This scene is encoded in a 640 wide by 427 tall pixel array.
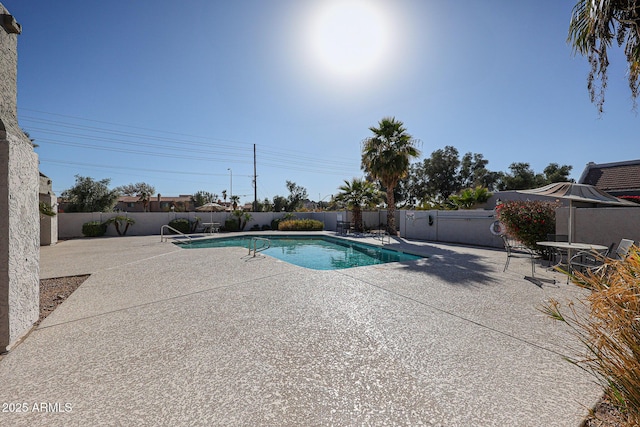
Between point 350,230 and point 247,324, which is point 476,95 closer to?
point 350,230

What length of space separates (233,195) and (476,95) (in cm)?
4004

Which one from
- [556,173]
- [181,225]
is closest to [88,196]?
[181,225]

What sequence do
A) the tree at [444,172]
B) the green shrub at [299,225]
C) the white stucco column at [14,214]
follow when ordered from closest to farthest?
the white stucco column at [14,214]
the green shrub at [299,225]
the tree at [444,172]

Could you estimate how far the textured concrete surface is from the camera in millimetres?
2023

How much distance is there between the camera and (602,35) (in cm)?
520

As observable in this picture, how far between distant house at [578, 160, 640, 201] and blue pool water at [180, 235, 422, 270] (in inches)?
505

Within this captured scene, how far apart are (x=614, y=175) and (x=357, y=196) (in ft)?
48.1

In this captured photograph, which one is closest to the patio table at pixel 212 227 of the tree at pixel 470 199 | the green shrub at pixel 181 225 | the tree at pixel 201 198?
the green shrub at pixel 181 225

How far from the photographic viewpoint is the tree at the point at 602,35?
4953mm

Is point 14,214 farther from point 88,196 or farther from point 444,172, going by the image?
point 444,172

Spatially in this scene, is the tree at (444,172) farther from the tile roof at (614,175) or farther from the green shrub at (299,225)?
the green shrub at (299,225)

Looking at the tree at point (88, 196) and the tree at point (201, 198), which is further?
the tree at point (201, 198)

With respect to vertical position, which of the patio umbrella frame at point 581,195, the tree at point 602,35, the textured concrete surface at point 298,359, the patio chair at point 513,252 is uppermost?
the tree at point 602,35

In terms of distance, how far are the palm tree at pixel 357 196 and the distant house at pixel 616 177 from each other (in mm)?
12460
